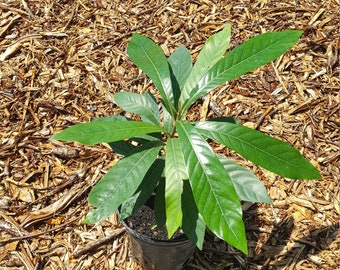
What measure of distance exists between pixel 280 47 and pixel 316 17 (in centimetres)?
201

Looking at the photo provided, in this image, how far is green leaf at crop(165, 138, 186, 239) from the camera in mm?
1703

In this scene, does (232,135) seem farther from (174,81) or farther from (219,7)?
(219,7)

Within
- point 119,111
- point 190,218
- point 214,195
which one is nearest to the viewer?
point 214,195

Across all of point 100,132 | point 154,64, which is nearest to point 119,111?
point 154,64

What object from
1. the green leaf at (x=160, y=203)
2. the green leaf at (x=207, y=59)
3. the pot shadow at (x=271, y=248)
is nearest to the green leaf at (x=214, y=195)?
the green leaf at (x=207, y=59)

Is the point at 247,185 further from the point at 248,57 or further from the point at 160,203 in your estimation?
the point at 248,57

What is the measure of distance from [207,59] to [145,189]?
629 mm

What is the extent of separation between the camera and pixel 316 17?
3590 millimetres

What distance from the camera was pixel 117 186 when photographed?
1891mm

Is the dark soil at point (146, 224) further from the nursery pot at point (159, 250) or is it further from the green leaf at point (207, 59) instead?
the green leaf at point (207, 59)

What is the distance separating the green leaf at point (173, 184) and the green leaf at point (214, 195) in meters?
0.10

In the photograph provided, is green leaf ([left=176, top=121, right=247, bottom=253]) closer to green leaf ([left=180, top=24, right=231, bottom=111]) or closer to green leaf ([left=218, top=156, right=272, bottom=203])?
green leaf ([left=180, top=24, right=231, bottom=111])

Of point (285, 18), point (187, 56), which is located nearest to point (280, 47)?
point (187, 56)

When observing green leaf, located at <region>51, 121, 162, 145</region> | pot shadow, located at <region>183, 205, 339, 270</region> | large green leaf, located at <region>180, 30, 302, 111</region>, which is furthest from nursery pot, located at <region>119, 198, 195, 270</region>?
large green leaf, located at <region>180, 30, 302, 111</region>
